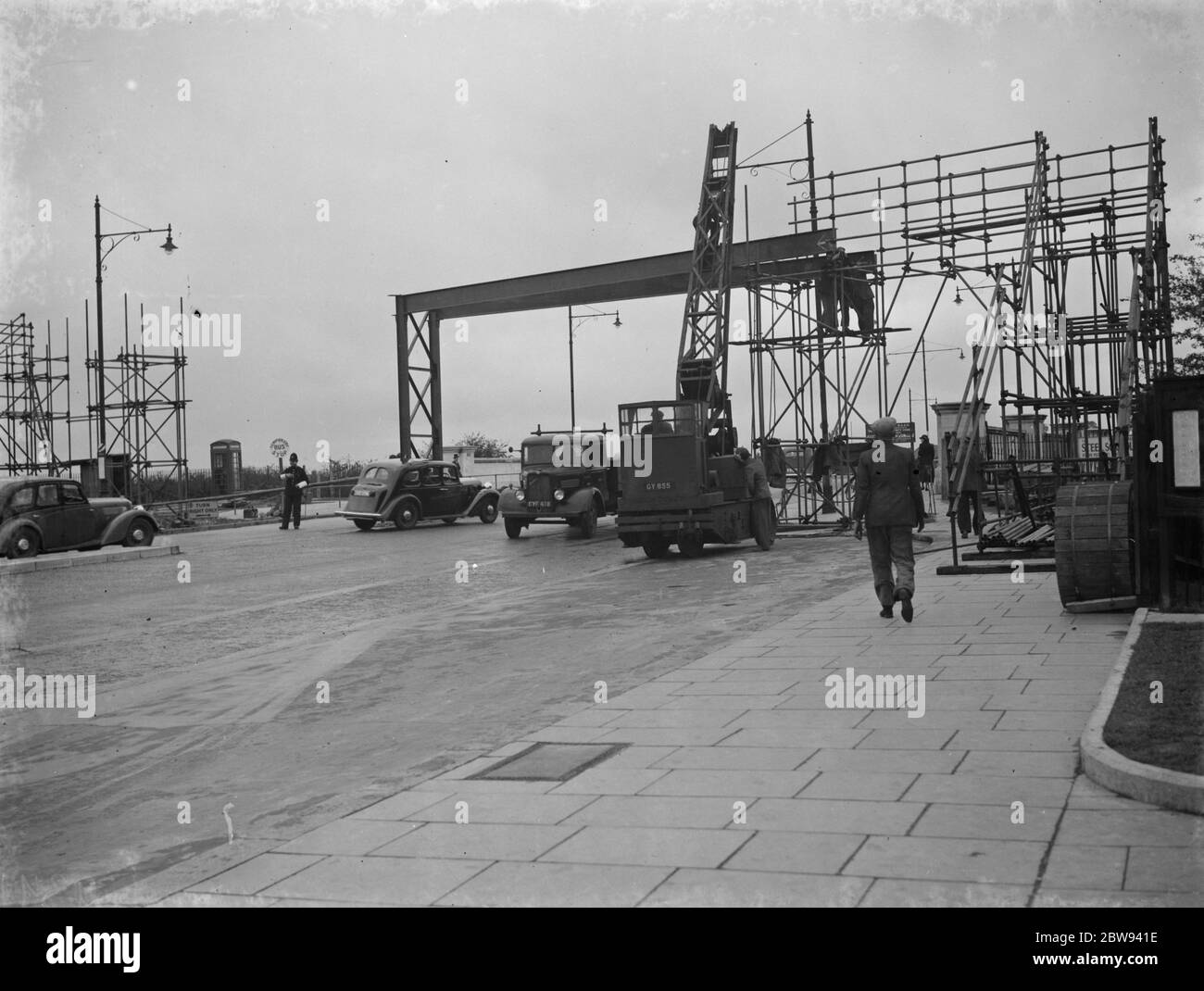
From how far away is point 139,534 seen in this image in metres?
25.5

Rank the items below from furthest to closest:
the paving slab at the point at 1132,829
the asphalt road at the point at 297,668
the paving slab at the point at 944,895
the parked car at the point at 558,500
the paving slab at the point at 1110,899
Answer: the parked car at the point at 558,500
the asphalt road at the point at 297,668
the paving slab at the point at 1132,829
the paving slab at the point at 944,895
the paving slab at the point at 1110,899

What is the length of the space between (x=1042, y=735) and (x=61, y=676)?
833 centimetres

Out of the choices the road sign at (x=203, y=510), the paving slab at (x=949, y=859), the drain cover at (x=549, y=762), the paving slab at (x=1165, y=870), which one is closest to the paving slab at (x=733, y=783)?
the drain cover at (x=549, y=762)

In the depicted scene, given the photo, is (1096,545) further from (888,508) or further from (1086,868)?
(1086,868)

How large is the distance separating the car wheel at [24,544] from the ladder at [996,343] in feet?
54.2

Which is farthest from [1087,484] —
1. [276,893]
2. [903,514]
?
[276,893]

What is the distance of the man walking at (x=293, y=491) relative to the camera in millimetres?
33875

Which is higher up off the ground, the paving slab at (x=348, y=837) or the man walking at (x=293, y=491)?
the man walking at (x=293, y=491)

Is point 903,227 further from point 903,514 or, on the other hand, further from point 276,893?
point 276,893

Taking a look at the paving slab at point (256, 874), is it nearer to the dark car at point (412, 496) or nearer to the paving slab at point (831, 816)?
the paving slab at point (831, 816)

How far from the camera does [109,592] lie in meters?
17.9

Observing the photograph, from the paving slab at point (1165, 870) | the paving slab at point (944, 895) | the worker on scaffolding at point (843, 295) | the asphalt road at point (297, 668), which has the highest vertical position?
the worker on scaffolding at point (843, 295)

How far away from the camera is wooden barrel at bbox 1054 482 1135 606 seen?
1069 centimetres

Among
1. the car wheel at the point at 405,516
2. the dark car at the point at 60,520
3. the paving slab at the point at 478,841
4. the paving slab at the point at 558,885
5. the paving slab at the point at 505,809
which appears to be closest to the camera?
the paving slab at the point at 558,885
